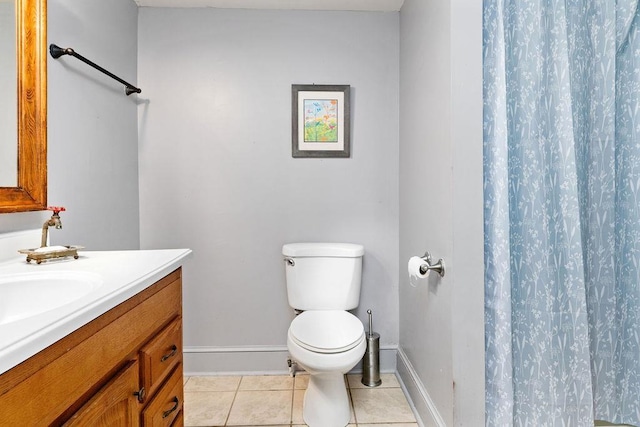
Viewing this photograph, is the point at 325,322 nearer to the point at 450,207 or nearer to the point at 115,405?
the point at 450,207

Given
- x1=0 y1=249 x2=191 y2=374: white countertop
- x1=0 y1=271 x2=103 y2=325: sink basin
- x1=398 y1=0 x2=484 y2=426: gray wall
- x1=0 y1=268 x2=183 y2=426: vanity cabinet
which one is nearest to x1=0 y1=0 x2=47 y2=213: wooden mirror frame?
x1=0 y1=249 x2=191 y2=374: white countertop

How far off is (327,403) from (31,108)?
1.66 meters

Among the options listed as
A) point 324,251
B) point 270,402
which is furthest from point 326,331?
point 270,402

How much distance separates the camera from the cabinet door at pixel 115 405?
669 millimetres

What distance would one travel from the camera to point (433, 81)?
148cm

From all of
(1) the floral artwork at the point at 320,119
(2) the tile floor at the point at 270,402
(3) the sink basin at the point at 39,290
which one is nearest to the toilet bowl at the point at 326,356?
(2) the tile floor at the point at 270,402

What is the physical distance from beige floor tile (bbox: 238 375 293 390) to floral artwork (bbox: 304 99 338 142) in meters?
1.42

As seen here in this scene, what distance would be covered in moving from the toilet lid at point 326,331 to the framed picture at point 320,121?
0.92 meters

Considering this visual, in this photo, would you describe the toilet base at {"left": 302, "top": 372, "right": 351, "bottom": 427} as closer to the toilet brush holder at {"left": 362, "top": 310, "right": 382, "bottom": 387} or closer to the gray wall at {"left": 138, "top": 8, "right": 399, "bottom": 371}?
the toilet brush holder at {"left": 362, "top": 310, "right": 382, "bottom": 387}

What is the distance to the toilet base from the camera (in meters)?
1.58

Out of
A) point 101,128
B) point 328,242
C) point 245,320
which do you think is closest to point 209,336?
point 245,320

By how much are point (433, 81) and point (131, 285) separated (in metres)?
1.36

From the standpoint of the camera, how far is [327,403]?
1.59 metres

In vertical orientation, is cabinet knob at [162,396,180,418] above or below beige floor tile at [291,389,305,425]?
above
